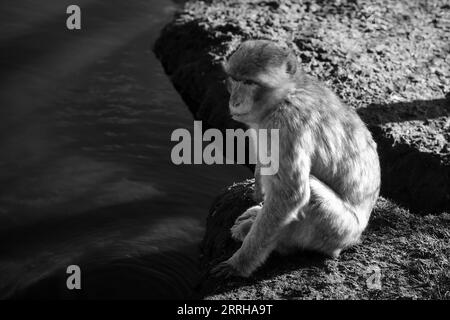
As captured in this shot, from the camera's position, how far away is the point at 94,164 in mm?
6512

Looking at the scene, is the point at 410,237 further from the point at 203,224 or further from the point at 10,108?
the point at 10,108

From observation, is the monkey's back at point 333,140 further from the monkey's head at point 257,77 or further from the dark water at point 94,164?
the dark water at point 94,164

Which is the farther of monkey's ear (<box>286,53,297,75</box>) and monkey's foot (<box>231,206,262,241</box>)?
monkey's foot (<box>231,206,262,241</box>)

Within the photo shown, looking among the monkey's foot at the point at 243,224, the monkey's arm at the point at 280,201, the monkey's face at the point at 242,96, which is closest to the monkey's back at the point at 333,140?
the monkey's arm at the point at 280,201

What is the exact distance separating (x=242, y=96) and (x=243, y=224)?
103 centimetres

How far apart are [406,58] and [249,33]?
1.79 meters

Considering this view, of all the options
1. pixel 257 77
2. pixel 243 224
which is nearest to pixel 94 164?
pixel 243 224

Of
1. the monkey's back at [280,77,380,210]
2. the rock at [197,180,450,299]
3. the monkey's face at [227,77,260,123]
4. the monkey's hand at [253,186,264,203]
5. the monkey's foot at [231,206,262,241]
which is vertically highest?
the monkey's face at [227,77,260,123]

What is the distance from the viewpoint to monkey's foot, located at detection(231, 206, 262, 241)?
4727 millimetres

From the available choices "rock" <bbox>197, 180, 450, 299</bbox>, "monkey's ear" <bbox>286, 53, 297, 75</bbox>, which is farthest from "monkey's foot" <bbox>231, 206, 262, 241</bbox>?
"monkey's ear" <bbox>286, 53, 297, 75</bbox>

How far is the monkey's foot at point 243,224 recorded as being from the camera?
15.5 feet

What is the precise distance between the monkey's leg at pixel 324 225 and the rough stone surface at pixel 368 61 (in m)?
1.80

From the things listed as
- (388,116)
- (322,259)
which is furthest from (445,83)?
(322,259)

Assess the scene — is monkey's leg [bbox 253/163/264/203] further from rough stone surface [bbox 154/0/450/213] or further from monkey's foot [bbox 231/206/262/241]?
rough stone surface [bbox 154/0/450/213]
